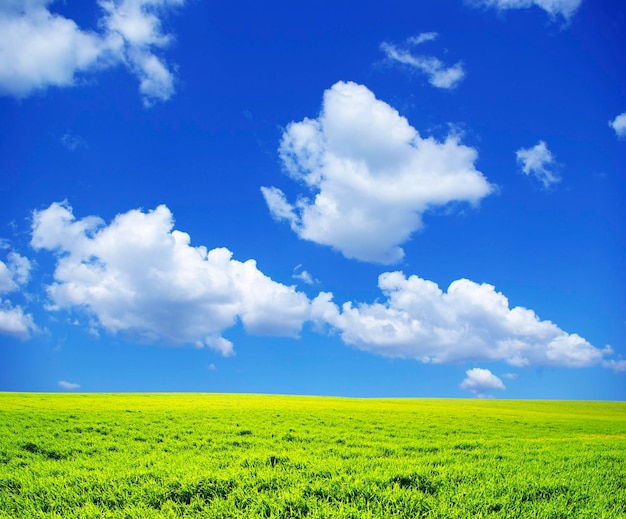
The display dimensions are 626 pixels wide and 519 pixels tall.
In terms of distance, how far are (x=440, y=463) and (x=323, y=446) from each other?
550 centimetres

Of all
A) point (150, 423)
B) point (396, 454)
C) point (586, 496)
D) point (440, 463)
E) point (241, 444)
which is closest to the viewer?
point (586, 496)

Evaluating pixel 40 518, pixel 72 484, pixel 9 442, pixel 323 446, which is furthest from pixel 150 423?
pixel 40 518

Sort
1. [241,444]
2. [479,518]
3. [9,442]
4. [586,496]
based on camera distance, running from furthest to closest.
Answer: [241,444] → [9,442] → [586,496] → [479,518]

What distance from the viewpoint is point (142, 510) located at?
7.35m

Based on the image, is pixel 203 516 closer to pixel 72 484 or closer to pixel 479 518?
pixel 72 484

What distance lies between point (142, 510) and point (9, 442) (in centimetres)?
1139

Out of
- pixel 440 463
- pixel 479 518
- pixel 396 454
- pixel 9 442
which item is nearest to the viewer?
pixel 479 518

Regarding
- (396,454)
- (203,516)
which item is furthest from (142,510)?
(396,454)

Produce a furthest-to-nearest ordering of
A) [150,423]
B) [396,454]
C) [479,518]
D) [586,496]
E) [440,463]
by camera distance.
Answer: [150,423]
[396,454]
[440,463]
[586,496]
[479,518]

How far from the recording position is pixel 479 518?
7.00 meters

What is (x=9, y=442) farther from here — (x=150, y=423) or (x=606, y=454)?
(x=606, y=454)

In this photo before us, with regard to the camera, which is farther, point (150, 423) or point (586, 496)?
point (150, 423)

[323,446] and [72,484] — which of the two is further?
[323,446]

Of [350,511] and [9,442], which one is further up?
[350,511]
